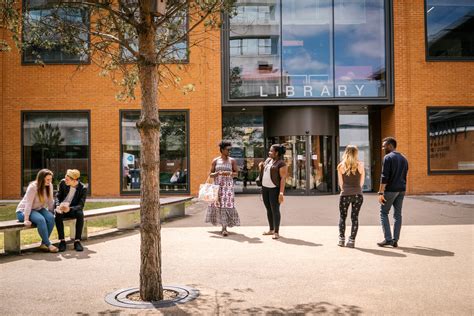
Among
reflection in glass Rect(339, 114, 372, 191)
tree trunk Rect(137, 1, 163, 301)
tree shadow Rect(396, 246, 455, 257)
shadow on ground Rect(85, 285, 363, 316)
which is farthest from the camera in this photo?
reflection in glass Rect(339, 114, 372, 191)

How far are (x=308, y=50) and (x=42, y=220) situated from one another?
1323 cm

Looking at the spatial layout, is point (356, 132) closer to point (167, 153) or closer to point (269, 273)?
point (167, 153)

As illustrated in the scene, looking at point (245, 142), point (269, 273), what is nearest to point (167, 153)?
point (245, 142)

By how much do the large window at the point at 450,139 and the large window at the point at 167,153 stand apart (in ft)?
29.7

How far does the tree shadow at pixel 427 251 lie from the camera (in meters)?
7.54

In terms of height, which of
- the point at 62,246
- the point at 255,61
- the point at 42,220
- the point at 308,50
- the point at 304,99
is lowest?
the point at 62,246

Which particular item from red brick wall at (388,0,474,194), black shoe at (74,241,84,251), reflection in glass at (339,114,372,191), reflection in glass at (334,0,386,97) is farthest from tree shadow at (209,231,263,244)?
reflection in glass at (339,114,372,191)

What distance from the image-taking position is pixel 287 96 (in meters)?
18.8

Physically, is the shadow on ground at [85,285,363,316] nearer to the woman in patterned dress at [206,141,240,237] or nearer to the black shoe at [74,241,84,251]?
the black shoe at [74,241,84,251]

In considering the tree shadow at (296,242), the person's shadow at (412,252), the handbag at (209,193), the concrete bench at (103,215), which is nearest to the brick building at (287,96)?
the concrete bench at (103,215)

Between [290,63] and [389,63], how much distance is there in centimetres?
366

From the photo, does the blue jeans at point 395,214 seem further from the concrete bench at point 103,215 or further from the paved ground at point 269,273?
the concrete bench at point 103,215

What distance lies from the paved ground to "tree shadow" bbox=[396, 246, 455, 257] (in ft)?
0.05

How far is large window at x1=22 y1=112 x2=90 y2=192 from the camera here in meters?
18.8
